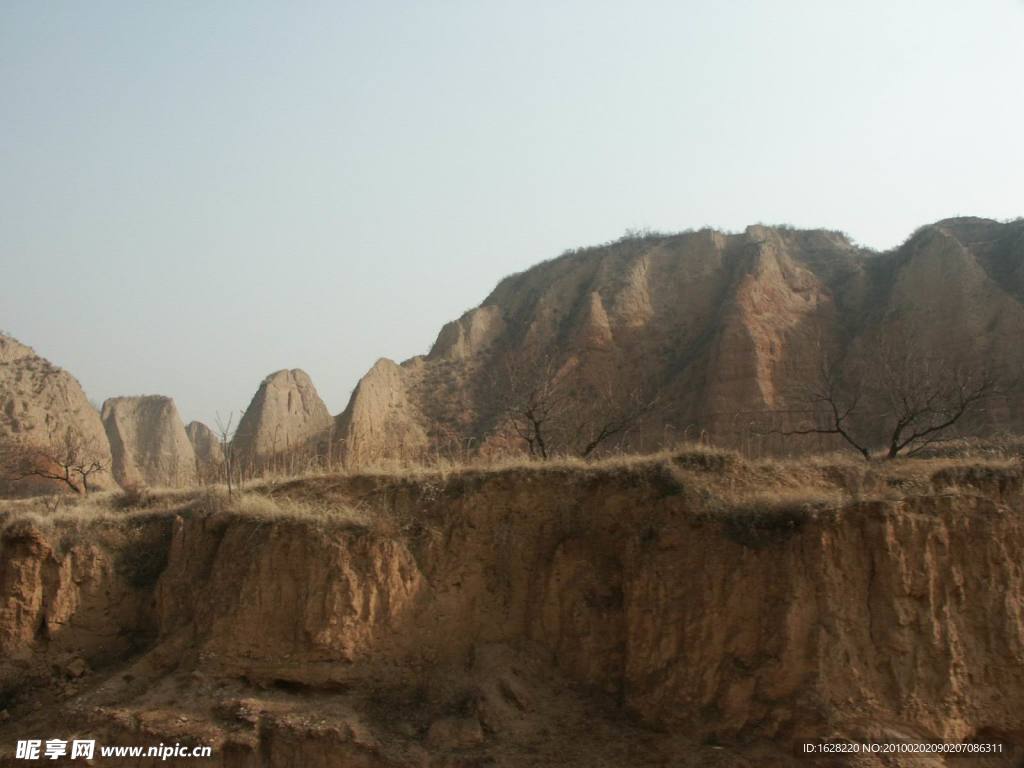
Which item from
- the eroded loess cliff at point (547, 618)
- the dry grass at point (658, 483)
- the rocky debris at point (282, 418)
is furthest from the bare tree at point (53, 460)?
the eroded loess cliff at point (547, 618)

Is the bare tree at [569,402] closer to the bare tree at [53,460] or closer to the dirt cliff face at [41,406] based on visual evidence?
the bare tree at [53,460]

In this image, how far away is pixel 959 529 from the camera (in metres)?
11.7

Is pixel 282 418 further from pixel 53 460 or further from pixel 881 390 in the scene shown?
pixel 881 390

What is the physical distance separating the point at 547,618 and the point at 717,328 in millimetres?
17751

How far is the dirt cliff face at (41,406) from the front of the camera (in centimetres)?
2823

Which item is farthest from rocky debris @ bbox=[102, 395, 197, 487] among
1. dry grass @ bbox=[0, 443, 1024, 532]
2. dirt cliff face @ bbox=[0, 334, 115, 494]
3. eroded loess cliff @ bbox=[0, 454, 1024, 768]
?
eroded loess cliff @ bbox=[0, 454, 1024, 768]

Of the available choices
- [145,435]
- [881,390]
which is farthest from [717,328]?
[145,435]

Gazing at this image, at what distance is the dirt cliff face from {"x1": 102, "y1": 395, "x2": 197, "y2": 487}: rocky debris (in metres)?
4.52

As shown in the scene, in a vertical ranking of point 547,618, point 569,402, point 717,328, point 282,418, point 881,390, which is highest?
point 717,328

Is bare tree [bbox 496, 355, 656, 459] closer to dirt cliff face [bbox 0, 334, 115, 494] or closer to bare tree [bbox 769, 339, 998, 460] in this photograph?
bare tree [bbox 769, 339, 998, 460]

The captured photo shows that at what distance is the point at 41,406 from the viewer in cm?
2977

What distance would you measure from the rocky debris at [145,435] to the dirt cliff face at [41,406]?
4.52 metres

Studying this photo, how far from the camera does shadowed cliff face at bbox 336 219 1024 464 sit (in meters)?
26.3

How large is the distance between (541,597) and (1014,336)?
18860 mm
